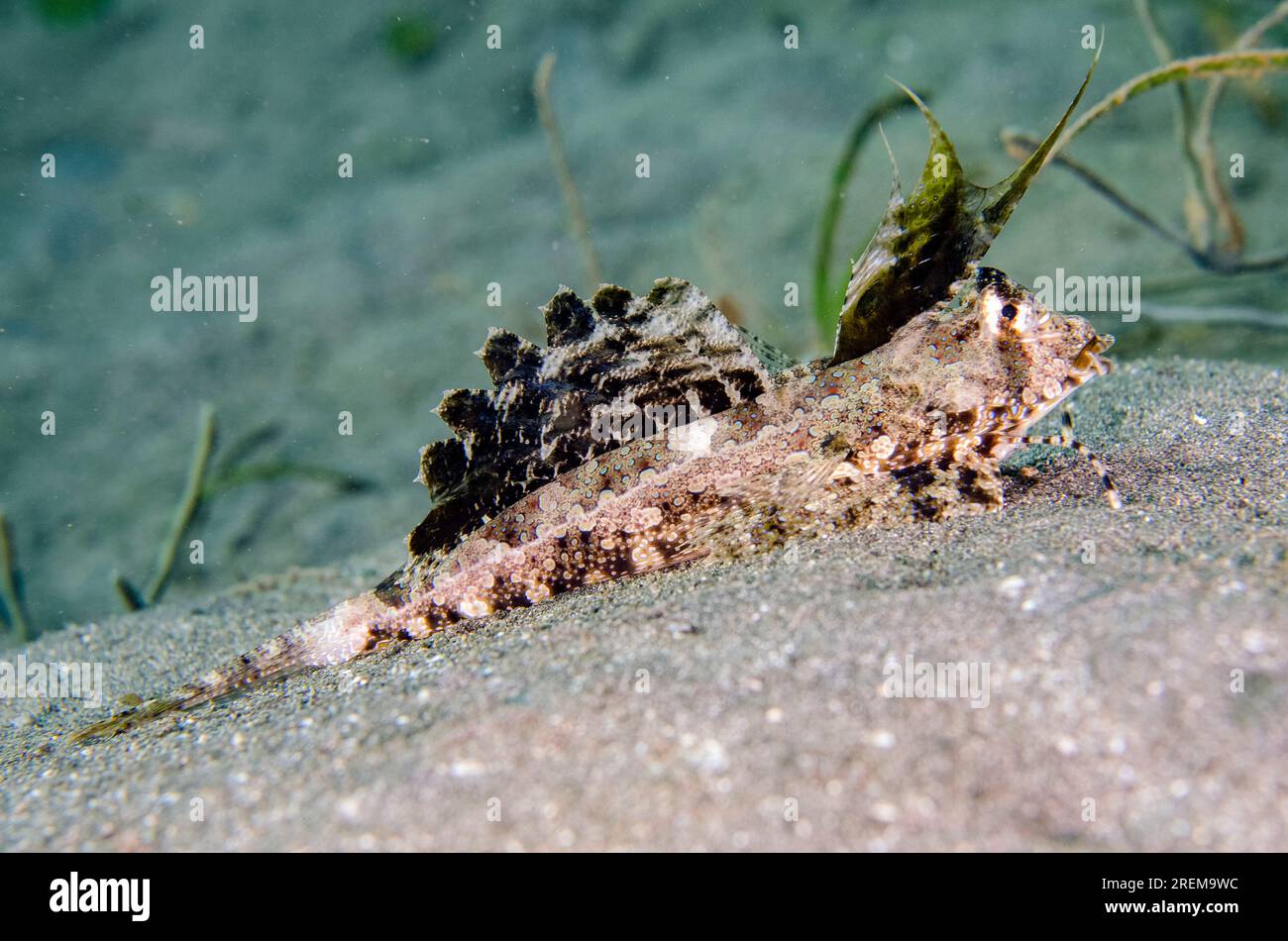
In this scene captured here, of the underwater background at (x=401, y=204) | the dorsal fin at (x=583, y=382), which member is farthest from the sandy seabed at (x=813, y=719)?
the underwater background at (x=401, y=204)

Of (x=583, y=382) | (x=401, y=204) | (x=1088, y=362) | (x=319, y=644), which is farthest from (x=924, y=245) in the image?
(x=401, y=204)

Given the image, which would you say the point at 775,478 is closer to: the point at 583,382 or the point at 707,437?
the point at 707,437

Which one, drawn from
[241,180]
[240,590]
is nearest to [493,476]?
[240,590]

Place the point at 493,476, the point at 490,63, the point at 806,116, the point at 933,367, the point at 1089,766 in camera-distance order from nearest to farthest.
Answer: the point at 1089,766 → the point at 933,367 → the point at 493,476 → the point at 806,116 → the point at 490,63

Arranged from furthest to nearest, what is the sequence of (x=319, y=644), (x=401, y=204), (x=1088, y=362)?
(x=401, y=204)
(x=319, y=644)
(x=1088, y=362)

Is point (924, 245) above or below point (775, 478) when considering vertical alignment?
above

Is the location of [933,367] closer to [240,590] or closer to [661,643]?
[661,643]
